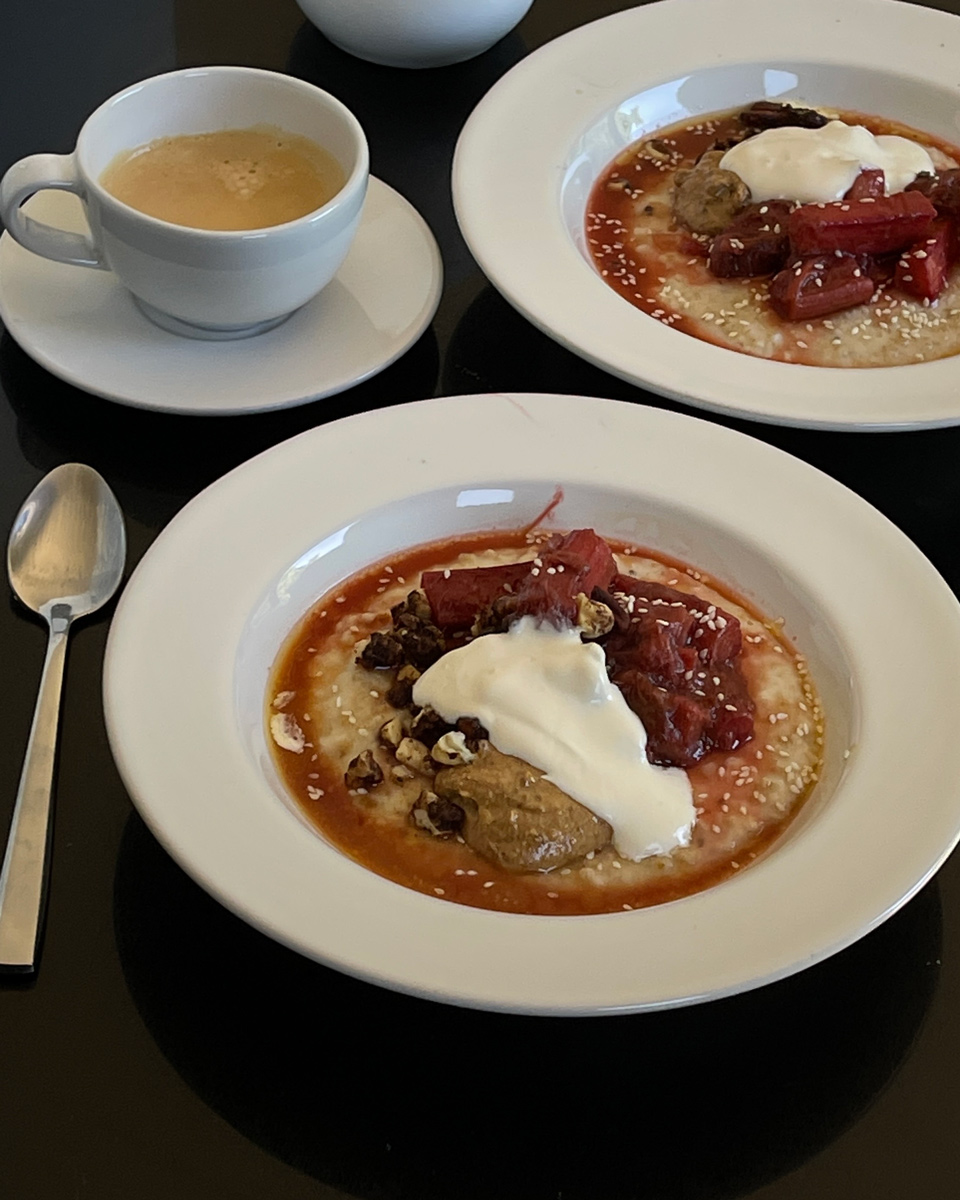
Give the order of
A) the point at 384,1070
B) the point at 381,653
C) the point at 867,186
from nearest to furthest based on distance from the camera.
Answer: the point at 384,1070 → the point at 381,653 → the point at 867,186

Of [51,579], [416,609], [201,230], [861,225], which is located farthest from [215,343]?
[861,225]

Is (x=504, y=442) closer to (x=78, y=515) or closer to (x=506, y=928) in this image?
(x=78, y=515)

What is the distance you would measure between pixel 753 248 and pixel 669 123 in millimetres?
438

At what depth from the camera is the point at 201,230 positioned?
59.4 inches

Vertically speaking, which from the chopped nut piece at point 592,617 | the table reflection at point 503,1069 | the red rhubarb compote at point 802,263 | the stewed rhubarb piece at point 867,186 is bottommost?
the table reflection at point 503,1069

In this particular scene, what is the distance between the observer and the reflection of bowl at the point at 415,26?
2.09m

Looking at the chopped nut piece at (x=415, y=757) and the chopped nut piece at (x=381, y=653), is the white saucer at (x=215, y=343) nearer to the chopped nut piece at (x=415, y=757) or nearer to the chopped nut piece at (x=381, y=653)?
the chopped nut piece at (x=381, y=653)

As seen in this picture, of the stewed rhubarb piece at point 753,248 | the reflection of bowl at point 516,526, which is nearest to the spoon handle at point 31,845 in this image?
the reflection of bowl at point 516,526

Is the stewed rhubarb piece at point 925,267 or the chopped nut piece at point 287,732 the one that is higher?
the stewed rhubarb piece at point 925,267

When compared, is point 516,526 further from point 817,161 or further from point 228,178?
point 817,161

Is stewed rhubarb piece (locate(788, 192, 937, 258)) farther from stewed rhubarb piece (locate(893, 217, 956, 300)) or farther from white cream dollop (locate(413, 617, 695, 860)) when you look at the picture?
white cream dollop (locate(413, 617, 695, 860))

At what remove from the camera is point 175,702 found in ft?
3.64

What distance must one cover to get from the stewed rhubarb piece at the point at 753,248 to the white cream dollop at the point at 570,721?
2.72 ft

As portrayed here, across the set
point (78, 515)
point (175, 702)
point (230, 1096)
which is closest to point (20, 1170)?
point (230, 1096)
